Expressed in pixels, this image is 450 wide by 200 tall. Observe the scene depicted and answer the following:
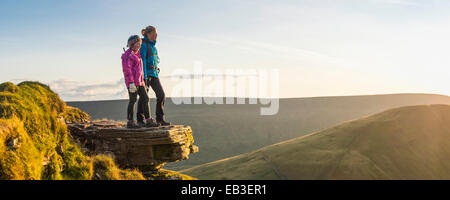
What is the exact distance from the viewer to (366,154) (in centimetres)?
4434

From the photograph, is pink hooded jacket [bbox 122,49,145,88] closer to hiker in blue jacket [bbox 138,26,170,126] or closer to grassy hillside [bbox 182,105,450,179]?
hiker in blue jacket [bbox 138,26,170,126]

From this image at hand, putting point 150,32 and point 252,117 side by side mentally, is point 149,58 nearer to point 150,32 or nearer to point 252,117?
point 150,32

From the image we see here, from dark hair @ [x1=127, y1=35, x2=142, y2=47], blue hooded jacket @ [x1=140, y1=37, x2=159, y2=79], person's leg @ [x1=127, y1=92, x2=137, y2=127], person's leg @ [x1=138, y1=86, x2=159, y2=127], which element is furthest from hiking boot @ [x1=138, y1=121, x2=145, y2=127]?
dark hair @ [x1=127, y1=35, x2=142, y2=47]

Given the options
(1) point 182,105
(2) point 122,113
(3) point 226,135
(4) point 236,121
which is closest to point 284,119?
(4) point 236,121

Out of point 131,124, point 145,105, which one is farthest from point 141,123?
point 145,105

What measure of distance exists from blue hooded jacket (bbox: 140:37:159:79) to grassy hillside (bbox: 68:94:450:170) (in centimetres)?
7785

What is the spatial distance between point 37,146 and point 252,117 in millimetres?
137038

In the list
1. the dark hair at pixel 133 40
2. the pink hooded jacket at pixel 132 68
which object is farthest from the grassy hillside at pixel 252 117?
the dark hair at pixel 133 40

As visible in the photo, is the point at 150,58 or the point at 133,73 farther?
the point at 150,58

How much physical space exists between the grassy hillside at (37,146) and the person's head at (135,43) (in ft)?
9.36

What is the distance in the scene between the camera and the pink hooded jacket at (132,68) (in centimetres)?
990

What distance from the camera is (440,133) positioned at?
4734cm

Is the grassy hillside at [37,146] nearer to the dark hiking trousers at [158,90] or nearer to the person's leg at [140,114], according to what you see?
the person's leg at [140,114]

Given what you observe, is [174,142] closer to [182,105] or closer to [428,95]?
[182,105]
